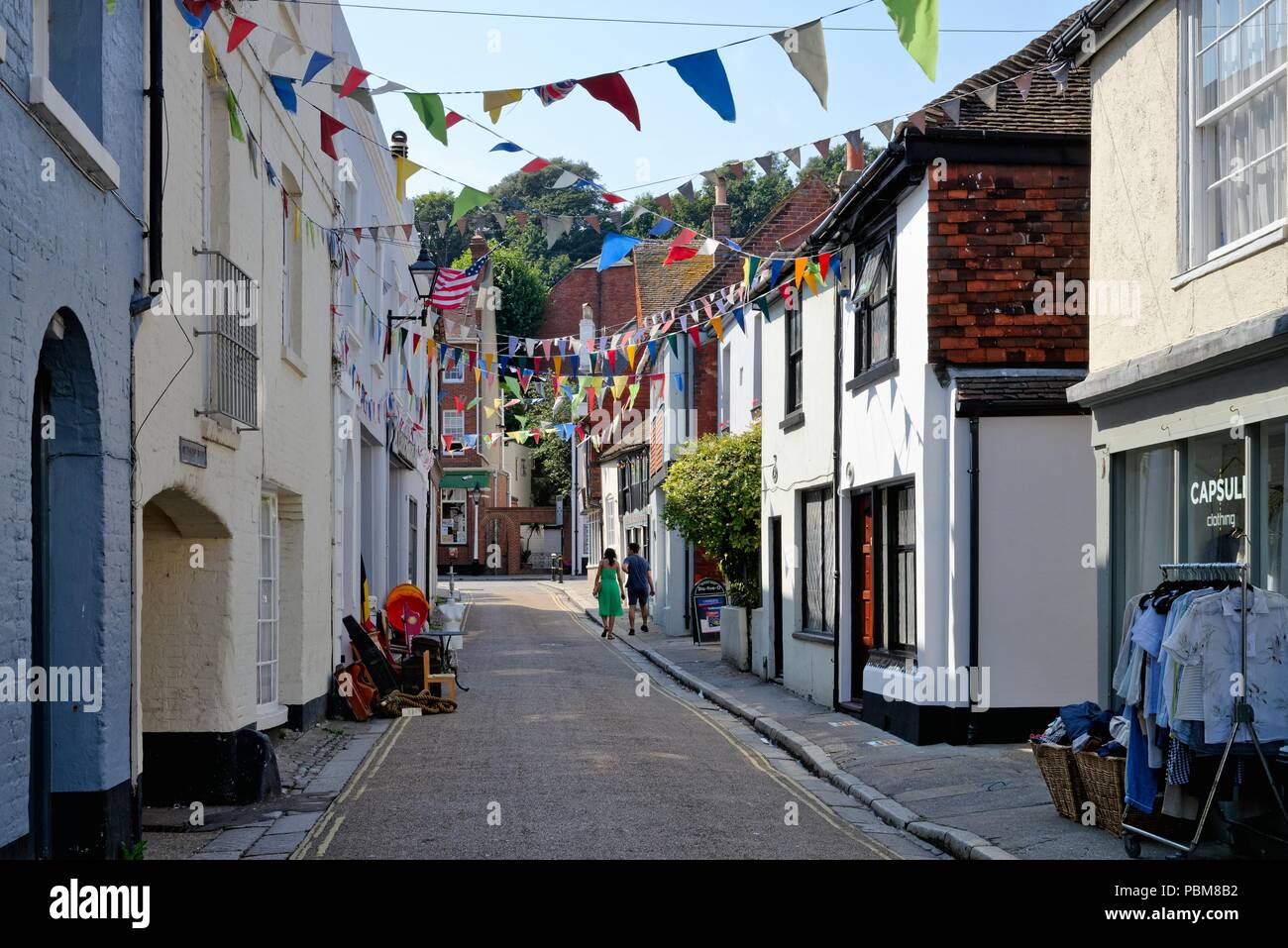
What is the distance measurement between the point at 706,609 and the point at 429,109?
18.3m

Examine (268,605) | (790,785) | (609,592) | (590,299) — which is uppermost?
Answer: (590,299)

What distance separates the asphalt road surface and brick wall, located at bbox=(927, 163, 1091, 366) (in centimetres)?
421

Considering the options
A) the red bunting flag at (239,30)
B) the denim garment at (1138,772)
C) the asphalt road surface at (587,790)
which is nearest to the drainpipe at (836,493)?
the asphalt road surface at (587,790)

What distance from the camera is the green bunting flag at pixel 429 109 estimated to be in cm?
926

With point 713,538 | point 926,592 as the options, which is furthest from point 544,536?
point 926,592

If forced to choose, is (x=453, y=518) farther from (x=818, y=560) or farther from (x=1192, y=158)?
(x=1192, y=158)

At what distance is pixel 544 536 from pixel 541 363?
8.14m

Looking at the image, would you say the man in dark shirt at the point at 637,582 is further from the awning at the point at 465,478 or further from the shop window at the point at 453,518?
the shop window at the point at 453,518

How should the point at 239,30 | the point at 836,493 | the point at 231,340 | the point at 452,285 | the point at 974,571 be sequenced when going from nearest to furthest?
the point at 239,30 < the point at 231,340 < the point at 974,571 < the point at 836,493 < the point at 452,285

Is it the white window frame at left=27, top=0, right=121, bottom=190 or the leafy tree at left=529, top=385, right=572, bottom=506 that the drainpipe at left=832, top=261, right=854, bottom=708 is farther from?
the leafy tree at left=529, top=385, right=572, bottom=506

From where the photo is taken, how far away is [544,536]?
6862cm

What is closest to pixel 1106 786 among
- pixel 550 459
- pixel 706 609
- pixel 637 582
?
pixel 706 609

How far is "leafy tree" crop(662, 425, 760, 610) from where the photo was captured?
21953 mm

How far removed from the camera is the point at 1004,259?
1330cm
